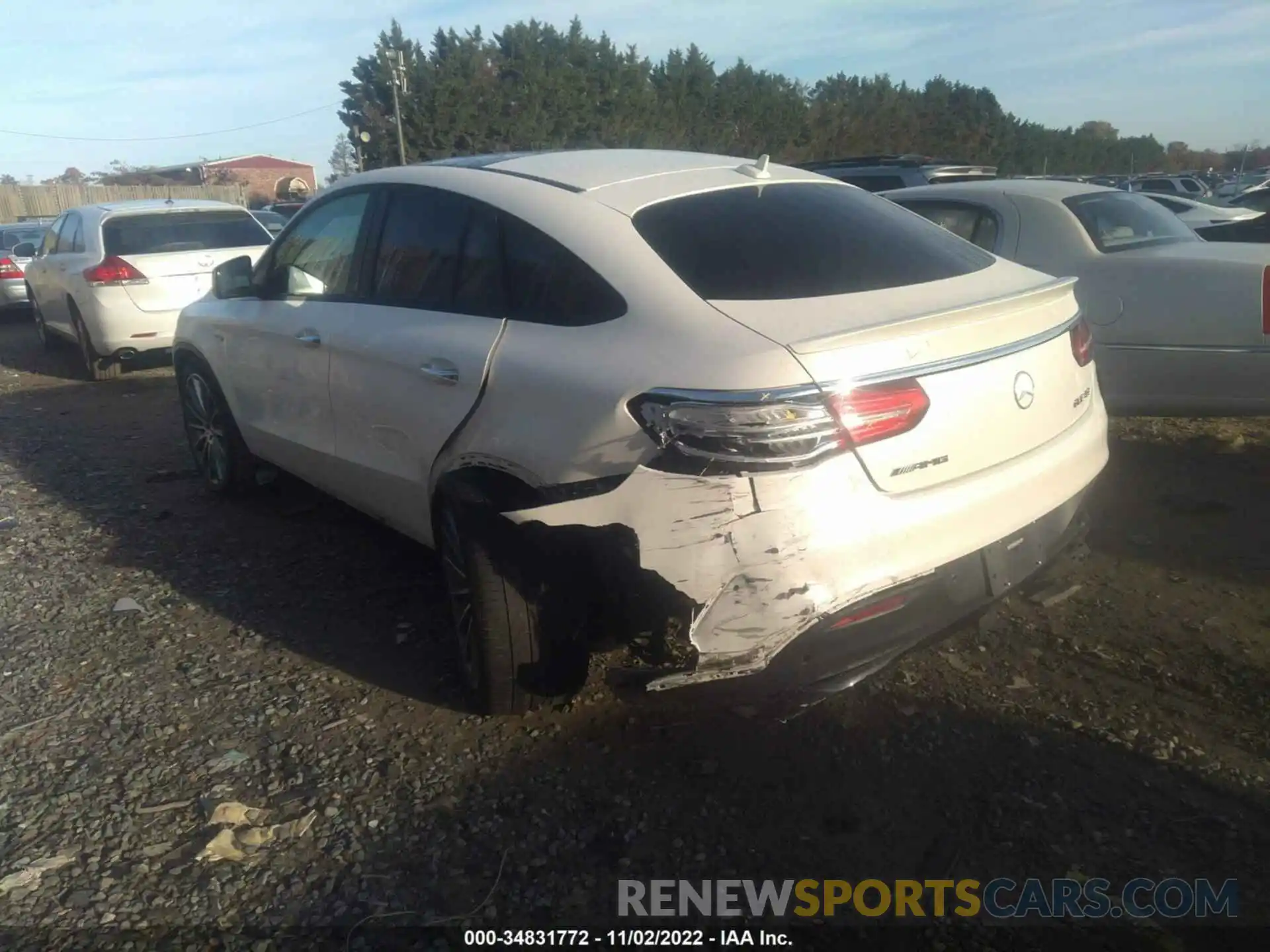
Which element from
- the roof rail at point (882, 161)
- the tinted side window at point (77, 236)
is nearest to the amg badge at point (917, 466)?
the roof rail at point (882, 161)

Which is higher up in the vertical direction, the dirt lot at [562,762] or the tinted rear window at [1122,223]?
the tinted rear window at [1122,223]

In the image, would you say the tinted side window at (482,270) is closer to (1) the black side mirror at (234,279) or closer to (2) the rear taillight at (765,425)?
(2) the rear taillight at (765,425)

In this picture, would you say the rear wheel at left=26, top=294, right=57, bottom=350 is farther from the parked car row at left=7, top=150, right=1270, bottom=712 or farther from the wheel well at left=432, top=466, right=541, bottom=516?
the wheel well at left=432, top=466, right=541, bottom=516

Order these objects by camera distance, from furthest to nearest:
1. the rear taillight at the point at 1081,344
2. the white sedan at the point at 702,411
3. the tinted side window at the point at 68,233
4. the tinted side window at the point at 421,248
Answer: the tinted side window at the point at 68,233 → the tinted side window at the point at 421,248 → the rear taillight at the point at 1081,344 → the white sedan at the point at 702,411

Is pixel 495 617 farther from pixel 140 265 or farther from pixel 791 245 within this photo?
pixel 140 265

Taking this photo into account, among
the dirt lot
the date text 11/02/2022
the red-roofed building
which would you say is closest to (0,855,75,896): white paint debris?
the dirt lot

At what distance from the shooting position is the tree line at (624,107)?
36656 millimetres

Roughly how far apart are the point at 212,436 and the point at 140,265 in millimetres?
4467

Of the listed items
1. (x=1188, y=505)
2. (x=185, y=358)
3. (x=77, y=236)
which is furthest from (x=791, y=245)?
(x=77, y=236)

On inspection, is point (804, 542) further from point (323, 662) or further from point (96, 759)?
point (96, 759)

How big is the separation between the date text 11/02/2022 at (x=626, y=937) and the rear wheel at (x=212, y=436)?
11.7 ft

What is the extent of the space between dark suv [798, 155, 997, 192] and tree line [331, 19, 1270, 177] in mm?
24656

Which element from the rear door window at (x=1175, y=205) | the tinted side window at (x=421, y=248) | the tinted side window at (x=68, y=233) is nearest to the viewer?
the tinted side window at (x=421, y=248)

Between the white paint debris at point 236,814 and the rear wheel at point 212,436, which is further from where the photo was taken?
the rear wheel at point 212,436
